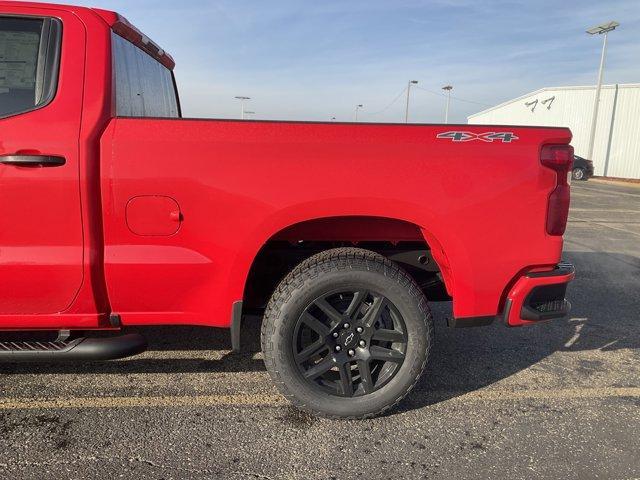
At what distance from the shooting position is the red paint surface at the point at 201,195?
7.38 ft

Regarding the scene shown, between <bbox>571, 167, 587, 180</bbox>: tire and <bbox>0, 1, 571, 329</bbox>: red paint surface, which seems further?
<bbox>571, 167, 587, 180</bbox>: tire

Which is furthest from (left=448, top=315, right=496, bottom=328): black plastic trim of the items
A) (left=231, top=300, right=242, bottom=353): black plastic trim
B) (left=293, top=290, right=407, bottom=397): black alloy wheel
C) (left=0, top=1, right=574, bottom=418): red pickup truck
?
(left=231, top=300, right=242, bottom=353): black plastic trim

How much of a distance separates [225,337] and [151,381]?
0.82 meters

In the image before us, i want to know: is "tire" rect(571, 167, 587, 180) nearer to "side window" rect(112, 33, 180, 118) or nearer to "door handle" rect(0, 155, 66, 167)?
"side window" rect(112, 33, 180, 118)

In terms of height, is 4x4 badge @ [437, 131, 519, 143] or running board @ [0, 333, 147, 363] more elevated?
4x4 badge @ [437, 131, 519, 143]

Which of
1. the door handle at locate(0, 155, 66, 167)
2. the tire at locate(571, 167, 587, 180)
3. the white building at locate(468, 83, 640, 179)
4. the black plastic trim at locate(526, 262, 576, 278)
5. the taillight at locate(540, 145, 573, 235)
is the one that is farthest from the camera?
the white building at locate(468, 83, 640, 179)

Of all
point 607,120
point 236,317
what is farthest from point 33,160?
point 607,120

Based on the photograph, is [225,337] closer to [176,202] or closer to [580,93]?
[176,202]

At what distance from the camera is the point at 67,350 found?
2375mm

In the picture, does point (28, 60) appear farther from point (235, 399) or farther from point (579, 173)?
point (579, 173)

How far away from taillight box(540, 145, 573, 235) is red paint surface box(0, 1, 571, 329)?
0.14ft

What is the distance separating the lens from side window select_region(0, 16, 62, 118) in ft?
7.53

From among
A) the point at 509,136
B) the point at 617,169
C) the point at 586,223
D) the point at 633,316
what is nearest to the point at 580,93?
the point at 617,169

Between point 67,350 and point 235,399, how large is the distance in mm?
982
